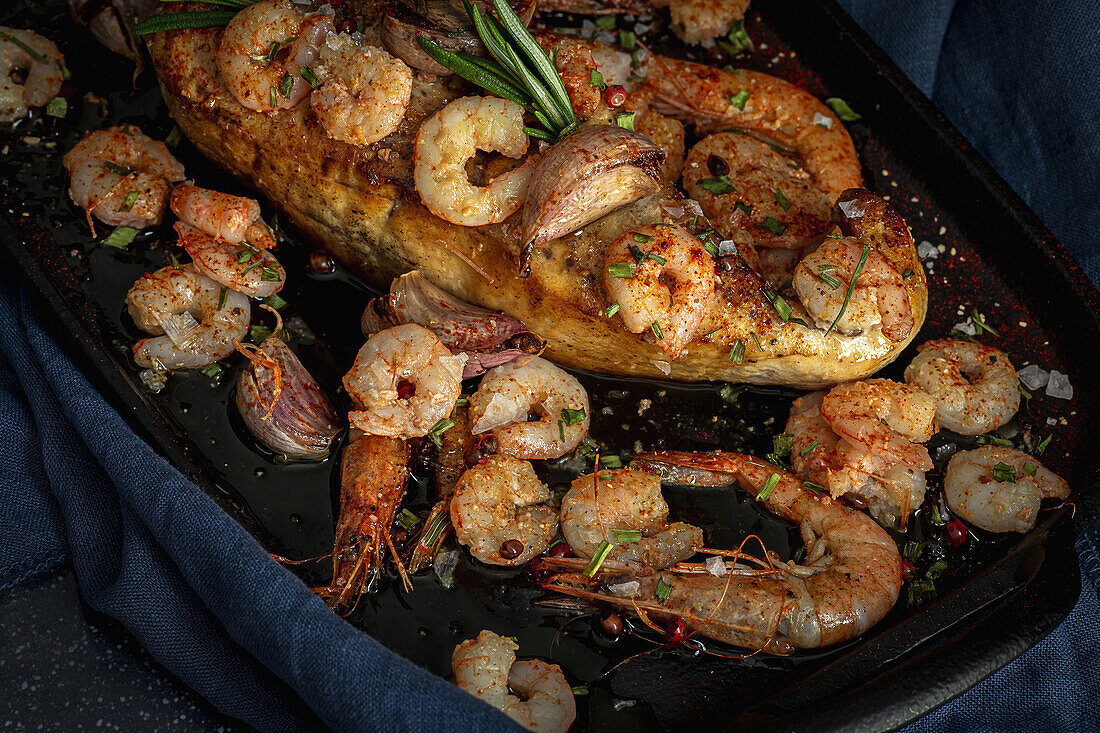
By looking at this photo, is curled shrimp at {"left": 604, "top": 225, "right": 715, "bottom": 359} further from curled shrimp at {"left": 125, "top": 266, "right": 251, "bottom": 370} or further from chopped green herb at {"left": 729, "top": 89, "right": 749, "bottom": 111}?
curled shrimp at {"left": 125, "top": 266, "right": 251, "bottom": 370}

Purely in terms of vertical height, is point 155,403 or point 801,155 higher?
point 801,155

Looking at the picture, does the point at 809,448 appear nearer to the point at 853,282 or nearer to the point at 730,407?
the point at 730,407

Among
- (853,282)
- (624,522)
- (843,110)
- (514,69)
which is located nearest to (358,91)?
(514,69)

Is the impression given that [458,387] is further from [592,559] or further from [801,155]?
[801,155]

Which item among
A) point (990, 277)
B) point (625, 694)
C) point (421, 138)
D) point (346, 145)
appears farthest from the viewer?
point (990, 277)

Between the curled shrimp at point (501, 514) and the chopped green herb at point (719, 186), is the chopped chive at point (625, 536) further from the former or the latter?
the chopped green herb at point (719, 186)

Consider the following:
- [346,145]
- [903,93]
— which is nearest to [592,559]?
[346,145]

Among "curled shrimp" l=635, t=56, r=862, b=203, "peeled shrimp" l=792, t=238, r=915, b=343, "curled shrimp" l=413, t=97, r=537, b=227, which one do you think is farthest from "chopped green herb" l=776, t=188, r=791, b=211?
"curled shrimp" l=413, t=97, r=537, b=227
